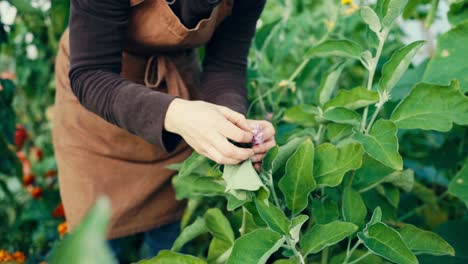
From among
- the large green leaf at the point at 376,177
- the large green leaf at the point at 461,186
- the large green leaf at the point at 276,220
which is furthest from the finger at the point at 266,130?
the large green leaf at the point at 461,186

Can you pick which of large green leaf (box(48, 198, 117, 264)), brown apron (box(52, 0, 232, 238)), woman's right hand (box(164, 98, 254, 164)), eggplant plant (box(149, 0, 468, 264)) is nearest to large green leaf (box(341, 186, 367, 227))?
eggplant plant (box(149, 0, 468, 264))

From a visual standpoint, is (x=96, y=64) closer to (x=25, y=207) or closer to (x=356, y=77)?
(x=25, y=207)

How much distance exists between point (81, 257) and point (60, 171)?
97 cm

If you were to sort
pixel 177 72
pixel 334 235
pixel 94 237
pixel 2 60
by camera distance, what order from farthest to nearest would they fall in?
pixel 2 60
pixel 177 72
pixel 334 235
pixel 94 237

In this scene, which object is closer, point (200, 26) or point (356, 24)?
point (200, 26)

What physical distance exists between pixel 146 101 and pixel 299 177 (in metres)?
0.26

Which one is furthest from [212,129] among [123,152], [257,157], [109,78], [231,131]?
[123,152]

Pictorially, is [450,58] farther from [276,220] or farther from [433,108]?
[276,220]

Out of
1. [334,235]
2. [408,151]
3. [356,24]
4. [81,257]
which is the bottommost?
[408,151]

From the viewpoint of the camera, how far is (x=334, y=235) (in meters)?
0.78

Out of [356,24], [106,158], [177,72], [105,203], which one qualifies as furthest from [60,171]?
[356,24]

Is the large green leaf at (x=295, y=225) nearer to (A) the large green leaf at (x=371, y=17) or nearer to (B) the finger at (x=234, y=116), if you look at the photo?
(B) the finger at (x=234, y=116)

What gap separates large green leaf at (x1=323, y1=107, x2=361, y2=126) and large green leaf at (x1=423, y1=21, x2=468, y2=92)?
16 cm

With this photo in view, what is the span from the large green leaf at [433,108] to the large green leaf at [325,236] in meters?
0.20
